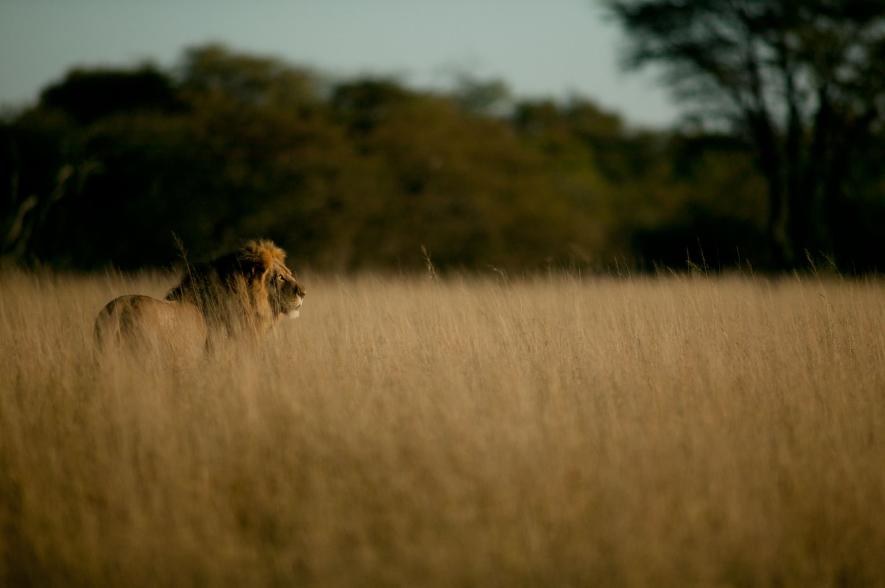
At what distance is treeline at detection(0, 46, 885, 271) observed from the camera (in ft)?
53.7

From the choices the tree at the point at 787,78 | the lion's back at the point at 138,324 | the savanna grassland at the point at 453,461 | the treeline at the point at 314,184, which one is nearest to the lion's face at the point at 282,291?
the savanna grassland at the point at 453,461

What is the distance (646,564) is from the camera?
2469mm

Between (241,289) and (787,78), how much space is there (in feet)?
40.3

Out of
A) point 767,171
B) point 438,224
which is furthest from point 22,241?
point 767,171

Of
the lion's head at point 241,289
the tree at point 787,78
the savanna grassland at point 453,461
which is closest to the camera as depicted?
the savanna grassland at point 453,461

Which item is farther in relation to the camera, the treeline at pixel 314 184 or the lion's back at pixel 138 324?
the treeline at pixel 314 184

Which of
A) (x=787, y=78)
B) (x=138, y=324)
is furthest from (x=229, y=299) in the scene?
(x=787, y=78)

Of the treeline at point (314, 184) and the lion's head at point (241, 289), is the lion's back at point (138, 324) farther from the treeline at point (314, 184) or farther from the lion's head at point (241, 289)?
the treeline at point (314, 184)

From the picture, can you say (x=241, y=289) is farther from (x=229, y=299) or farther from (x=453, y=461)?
(x=453, y=461)

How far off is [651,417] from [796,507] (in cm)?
92

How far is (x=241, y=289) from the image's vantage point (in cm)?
487

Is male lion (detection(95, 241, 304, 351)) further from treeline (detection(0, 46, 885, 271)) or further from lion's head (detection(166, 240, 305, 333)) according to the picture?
treeline (detection(0, 46, 885, 271))

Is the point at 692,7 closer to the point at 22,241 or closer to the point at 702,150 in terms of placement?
the point at 702,150

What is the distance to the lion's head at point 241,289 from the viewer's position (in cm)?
489
